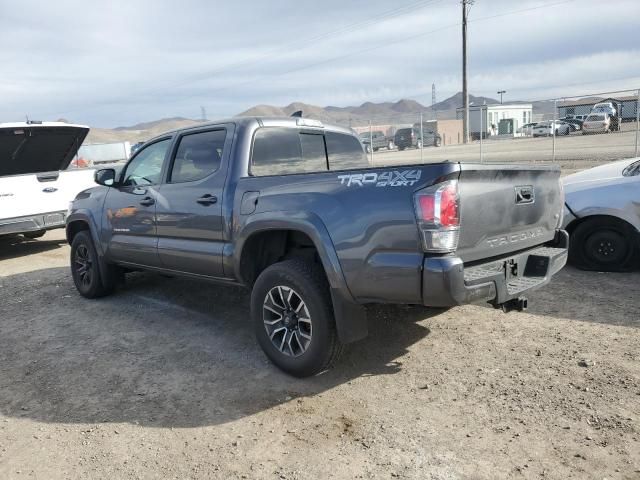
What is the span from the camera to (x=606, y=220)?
229 inches

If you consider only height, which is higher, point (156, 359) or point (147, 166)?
point (147, 166)

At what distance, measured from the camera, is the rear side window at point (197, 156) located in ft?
14.7

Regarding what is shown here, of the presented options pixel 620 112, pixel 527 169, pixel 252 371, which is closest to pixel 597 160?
pixel 620 112

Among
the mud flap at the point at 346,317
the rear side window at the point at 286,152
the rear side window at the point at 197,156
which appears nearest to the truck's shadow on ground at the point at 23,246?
the rear side window at the point at 197,156

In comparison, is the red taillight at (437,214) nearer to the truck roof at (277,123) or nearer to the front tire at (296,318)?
the front tire at (296,318)

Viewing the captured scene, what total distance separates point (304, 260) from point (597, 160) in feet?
50.0

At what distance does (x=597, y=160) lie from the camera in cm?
1619

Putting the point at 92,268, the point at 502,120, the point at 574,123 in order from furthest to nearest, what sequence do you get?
1. the point at 502,120
2. the point at 574,123
3. the point at 92,268

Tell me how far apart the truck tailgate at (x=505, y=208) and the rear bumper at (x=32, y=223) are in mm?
7561

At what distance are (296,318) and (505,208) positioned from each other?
162 centimetres

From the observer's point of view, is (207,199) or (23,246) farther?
(23,246)

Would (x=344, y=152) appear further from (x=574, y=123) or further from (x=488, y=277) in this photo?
(x=574, y=123)

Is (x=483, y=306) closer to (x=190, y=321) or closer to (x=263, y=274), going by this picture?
(x=263, y=274)

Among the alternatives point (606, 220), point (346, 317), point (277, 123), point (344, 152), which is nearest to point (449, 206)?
point (346, 317)
